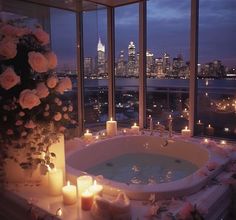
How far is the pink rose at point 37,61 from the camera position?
64.3 inches

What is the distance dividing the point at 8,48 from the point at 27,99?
1.02 ft

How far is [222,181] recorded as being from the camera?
2023 millimetres

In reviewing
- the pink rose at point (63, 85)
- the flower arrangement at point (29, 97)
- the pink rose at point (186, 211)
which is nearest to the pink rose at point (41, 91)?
the flower arrangement at point (29, 97)

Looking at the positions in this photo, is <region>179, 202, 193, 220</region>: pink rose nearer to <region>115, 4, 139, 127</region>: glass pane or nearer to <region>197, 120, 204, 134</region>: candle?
<region>197, 120, 204, 134</region>: candle

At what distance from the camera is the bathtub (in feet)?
5.82

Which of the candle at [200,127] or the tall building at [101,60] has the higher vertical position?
the tall building at [101,60]

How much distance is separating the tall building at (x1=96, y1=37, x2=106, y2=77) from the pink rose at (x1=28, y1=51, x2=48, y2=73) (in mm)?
2595

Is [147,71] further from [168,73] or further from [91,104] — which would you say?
[91,104]

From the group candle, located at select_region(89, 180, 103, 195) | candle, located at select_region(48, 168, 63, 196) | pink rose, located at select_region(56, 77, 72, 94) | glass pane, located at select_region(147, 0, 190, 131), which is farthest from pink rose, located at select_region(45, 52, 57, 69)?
glass pane, located at select_region(147, 0, 190, 131)

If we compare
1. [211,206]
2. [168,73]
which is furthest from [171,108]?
[211,206]

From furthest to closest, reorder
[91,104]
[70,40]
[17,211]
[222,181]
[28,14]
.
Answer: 1. [91,104]
2. [70,40]
3. [28,14]
4. [222,181]
5. [17,211]

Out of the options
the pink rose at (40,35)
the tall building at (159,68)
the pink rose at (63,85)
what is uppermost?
the pink rose at (40,35)

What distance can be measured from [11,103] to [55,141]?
0.40m

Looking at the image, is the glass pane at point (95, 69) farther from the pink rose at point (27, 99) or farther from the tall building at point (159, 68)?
the pink rose at point (27, 99)
